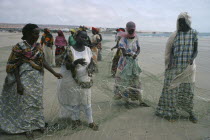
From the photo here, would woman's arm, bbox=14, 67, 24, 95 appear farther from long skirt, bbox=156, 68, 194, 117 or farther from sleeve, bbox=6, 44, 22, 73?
long skirt, bbox=156, 68, 194, 117

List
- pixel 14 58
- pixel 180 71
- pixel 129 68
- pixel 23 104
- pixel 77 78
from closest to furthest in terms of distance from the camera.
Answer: pixel 14 58, pixel 23 104, pixel 77 78, pixel 180 71, pixel 129 68

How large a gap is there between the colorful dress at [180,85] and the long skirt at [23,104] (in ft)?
8.07

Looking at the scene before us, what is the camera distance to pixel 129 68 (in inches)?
197

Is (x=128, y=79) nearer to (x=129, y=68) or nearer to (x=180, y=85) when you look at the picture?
(x=129, y=68)

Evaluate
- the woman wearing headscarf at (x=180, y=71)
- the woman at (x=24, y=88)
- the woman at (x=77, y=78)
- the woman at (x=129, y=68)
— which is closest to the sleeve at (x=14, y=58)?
the woman at (x=24, y=88)

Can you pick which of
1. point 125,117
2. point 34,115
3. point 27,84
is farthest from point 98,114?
point 27,84

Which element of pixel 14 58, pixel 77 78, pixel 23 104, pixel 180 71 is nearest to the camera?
pixel 14 58

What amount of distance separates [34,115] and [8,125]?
1.54 ft

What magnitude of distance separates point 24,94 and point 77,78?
2.91ft

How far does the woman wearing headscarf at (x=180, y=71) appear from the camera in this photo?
4.16 m

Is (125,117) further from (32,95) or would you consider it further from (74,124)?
(32,95)

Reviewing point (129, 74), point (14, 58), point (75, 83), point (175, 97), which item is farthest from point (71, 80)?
point (175, 97)

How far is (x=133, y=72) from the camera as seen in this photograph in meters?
5.02

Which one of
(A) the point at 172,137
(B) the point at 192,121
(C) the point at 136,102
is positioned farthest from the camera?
(C) the point at 136,102
